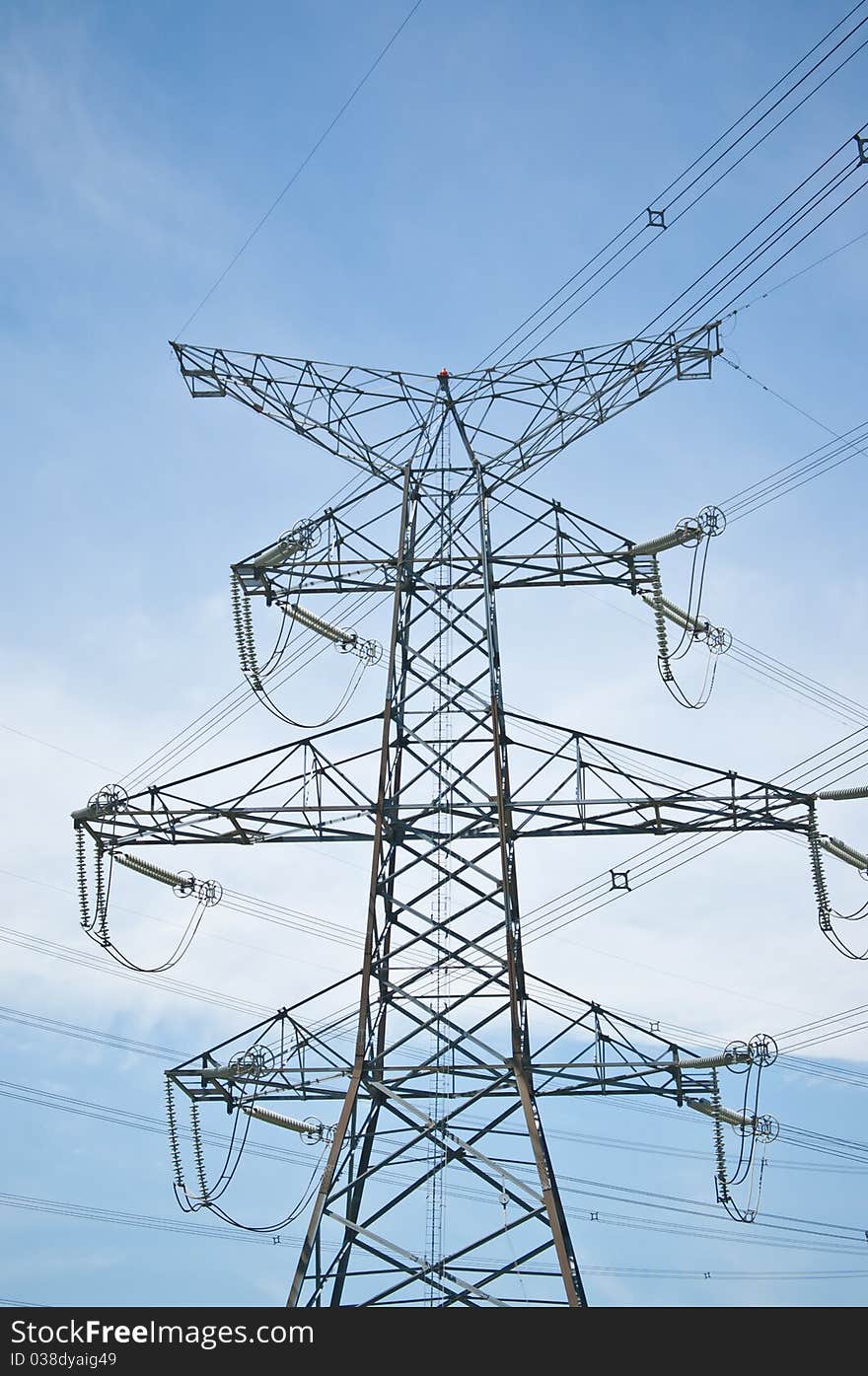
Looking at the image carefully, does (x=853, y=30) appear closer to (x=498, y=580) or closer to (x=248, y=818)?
(x=498, y=580)

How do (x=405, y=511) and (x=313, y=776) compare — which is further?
(x=405, y=511)

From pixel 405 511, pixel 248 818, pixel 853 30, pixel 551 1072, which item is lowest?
pixel 551 1072

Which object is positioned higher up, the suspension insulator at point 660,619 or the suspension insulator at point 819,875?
the suspension insulator at point 660,619

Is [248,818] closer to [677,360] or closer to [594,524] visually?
[594,524]

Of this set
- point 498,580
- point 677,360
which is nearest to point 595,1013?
point 498,580

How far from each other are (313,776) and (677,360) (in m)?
10.8

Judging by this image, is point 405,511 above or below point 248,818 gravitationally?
above

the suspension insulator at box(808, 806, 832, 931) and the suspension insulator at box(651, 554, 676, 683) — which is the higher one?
the suspension insulator at box(651, 554, 676, 683)

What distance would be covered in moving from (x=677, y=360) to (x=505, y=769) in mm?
8812

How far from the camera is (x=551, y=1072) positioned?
24.4 m
